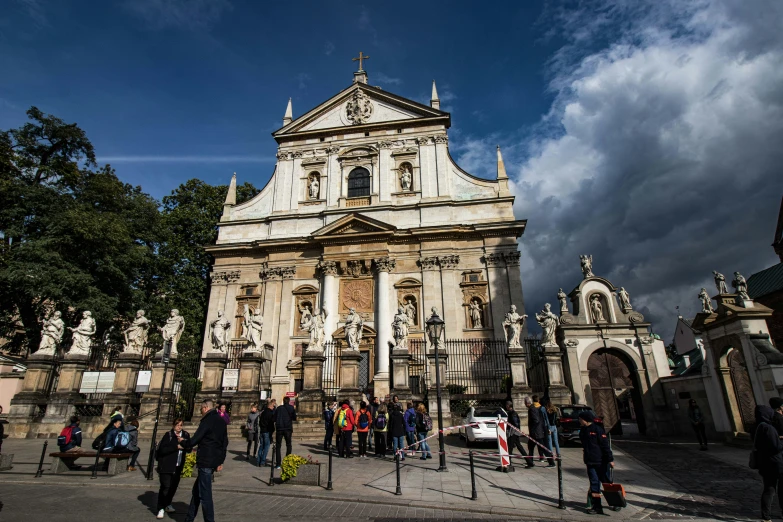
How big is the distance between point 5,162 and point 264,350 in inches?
618

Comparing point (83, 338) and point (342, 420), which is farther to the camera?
point (83, 338)

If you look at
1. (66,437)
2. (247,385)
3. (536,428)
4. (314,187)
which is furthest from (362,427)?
(314,187)

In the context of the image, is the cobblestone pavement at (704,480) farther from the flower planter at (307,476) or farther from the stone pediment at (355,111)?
the stone pediment at (355,111)

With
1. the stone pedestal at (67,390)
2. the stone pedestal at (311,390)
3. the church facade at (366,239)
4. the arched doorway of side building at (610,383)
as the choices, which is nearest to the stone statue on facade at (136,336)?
the stone pedestal at (67,390)

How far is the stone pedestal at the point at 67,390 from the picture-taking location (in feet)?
52.0

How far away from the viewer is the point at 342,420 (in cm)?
1112

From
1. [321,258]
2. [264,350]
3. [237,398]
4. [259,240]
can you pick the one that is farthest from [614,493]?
[259,240]

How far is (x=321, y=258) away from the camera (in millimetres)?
26875

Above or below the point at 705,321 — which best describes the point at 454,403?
below

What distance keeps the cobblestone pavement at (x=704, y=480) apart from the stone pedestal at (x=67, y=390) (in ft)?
60.3

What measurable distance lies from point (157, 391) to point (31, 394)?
4696 millimetres

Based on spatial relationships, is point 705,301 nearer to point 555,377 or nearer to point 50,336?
point 555,377

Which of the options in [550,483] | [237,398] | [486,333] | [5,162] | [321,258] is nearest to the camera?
[550,483]

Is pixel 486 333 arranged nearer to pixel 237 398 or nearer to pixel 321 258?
pixel 321 258
